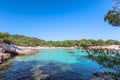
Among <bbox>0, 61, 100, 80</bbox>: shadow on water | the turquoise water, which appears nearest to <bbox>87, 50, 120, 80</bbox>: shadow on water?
the turquoise water

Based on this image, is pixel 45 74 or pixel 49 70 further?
pixel 49 70

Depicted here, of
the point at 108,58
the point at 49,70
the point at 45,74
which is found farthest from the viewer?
the point at 49,70

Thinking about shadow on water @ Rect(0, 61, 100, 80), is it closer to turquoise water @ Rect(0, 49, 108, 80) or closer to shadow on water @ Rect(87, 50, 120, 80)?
turquoise water @ Rect(0, 49, 108, 80)

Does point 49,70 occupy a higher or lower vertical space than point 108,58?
lower

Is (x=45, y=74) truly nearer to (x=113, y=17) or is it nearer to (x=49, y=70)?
(x=49, y=70)

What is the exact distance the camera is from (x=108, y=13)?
9.28m

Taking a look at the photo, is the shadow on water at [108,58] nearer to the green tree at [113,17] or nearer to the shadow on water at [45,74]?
the green tree at [113,17]

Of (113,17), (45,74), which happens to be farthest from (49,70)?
(113,17)

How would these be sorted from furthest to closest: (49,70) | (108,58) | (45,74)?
1. (49,70)
2. (45,74)
3. (108,58)

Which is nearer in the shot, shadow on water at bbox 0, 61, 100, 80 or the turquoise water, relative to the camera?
shadow on water at bbox 0, 61, 100, 80

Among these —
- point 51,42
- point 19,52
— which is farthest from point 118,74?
point 51,42

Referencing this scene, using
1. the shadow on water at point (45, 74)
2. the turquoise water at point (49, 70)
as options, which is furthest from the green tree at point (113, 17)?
the shadow on water at point (45, 74)

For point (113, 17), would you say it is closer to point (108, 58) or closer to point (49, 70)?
point (108, 58)

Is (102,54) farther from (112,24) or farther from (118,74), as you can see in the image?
(112,24)
